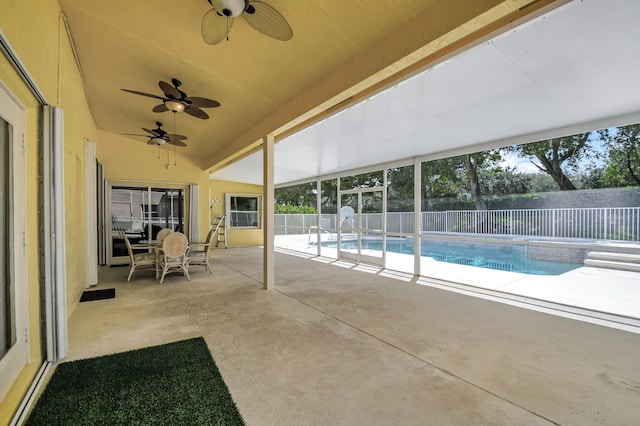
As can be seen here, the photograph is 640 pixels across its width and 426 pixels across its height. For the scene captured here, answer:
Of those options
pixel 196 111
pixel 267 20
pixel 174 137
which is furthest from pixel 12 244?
pixel 174 137

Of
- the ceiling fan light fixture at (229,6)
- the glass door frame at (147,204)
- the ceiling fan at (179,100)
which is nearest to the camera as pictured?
the ceiling fan light fixture at (229,6)

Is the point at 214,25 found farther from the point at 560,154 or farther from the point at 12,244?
the point at 560,154

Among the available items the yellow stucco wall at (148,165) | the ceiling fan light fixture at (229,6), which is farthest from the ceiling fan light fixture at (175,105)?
the yellow stucco wall at (148,165)

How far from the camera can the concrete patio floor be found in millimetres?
1741

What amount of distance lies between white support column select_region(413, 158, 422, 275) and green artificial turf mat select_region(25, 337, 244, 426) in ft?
14.7

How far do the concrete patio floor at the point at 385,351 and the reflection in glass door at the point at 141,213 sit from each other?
3457mm

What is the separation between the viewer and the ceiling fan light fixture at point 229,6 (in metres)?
1.93

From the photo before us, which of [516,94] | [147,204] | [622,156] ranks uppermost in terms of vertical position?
[516,94]

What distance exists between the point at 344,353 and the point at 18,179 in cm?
268

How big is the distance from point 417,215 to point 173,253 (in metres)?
4.69

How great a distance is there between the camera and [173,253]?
5047 millimetres

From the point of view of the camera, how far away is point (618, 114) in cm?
342

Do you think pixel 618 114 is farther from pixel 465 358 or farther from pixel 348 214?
pixel 348 214

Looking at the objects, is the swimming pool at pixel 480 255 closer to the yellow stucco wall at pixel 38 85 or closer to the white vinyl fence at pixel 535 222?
the white vinyl fence at pixel 535 222
